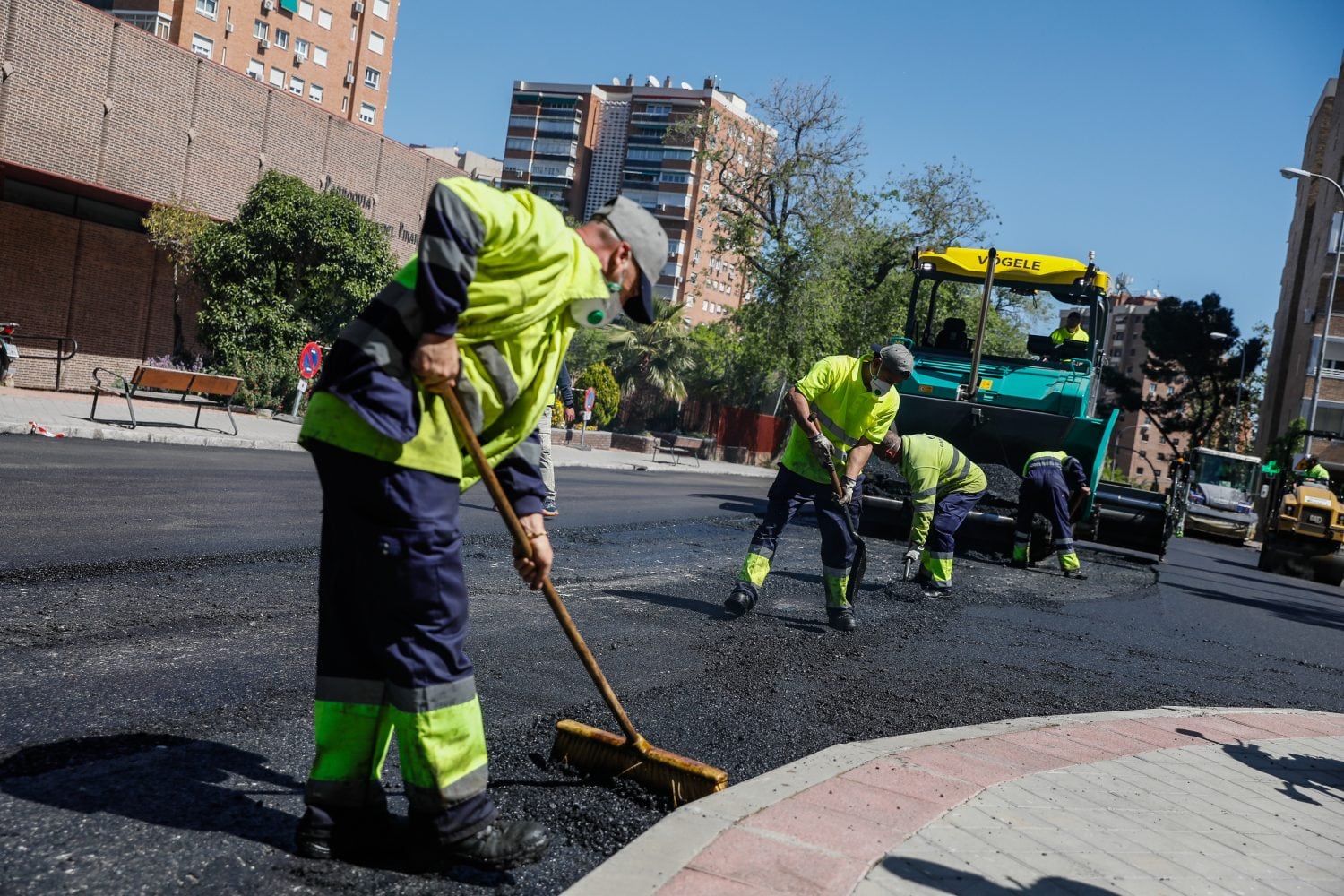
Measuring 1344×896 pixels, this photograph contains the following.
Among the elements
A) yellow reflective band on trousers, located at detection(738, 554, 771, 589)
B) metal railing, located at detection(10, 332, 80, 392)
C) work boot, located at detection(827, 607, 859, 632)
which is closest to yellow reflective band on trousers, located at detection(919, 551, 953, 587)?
work boot, located at detection(827, 607, 859, 632)

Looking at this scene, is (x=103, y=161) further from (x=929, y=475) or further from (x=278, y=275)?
(x=929, y=475)

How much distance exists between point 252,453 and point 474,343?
469 inches

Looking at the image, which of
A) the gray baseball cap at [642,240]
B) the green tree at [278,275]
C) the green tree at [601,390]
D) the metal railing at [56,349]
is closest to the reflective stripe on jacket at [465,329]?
the gray baseball cap at [642,240]

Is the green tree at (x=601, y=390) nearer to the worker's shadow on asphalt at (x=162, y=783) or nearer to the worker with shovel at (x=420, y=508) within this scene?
the worker's shadow on asphalt at (x=162, y=783)

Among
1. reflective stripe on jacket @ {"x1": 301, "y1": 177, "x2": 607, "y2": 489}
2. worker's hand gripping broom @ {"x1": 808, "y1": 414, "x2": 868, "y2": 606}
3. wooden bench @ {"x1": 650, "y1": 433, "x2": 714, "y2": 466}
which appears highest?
reflective stripe on jacket @ {"x1": 301, "y1": 177, "x2": 607, "y2": 489}

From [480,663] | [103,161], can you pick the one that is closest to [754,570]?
[480,663]

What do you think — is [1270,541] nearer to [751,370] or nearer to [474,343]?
[751,370]

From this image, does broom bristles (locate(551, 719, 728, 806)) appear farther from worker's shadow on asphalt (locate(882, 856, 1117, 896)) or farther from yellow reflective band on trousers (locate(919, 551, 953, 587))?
yellow reflective band on trousers (locate(919, 551, 953, 587))

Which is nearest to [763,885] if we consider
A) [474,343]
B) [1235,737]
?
[474,343]

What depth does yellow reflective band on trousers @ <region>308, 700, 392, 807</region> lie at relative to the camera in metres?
2.69

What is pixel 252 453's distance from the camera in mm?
13812

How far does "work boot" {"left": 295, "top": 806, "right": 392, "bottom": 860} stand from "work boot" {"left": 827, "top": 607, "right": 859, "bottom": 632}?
174 inches

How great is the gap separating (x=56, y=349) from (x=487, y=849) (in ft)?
68.1

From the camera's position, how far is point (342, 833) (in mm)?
2725
